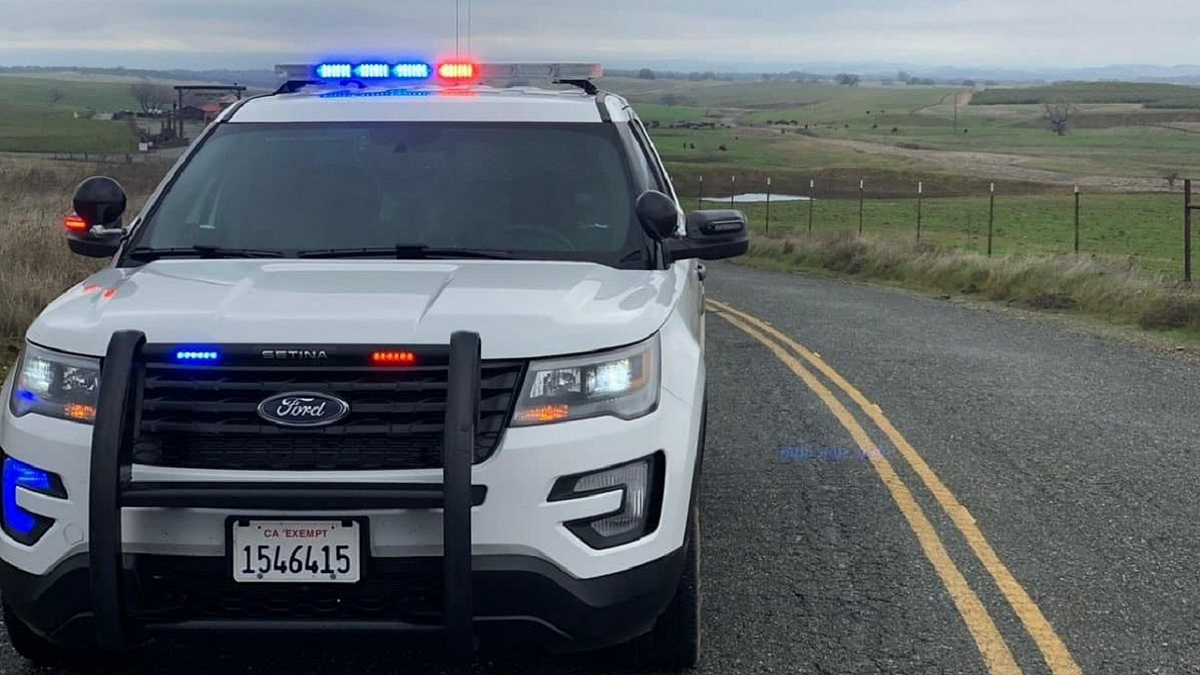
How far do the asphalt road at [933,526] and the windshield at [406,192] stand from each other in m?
1.45

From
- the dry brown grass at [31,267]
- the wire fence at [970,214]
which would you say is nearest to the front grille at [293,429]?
the dry brown grass at [31,267]

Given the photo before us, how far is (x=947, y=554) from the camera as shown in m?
5.46

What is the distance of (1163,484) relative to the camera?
6824mm

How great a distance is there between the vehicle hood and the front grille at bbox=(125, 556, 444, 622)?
0.59 meters

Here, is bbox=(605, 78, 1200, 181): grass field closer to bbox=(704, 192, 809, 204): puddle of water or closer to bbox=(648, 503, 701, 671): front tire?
bbox=(704, 192, 809, 204): puddle of water

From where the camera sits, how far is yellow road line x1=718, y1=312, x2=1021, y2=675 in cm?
436

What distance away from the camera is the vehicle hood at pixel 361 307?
136 inches

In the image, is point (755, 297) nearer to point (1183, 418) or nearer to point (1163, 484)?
point (1183, 418)

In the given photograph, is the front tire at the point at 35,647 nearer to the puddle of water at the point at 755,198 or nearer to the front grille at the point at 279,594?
the front grille at the point at 279,594

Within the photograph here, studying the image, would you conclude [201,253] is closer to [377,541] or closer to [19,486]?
[19,486]

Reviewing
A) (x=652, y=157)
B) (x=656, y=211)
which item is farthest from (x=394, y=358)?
(x=652, y=157)

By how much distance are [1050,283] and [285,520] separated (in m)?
16.5

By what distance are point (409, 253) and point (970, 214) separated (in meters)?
51.8

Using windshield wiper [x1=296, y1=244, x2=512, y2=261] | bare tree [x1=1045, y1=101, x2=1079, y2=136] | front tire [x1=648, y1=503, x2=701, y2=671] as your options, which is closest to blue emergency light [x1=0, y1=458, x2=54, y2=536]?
windshield wiper [x1=296, y1=244, x2=512, y2=261]
